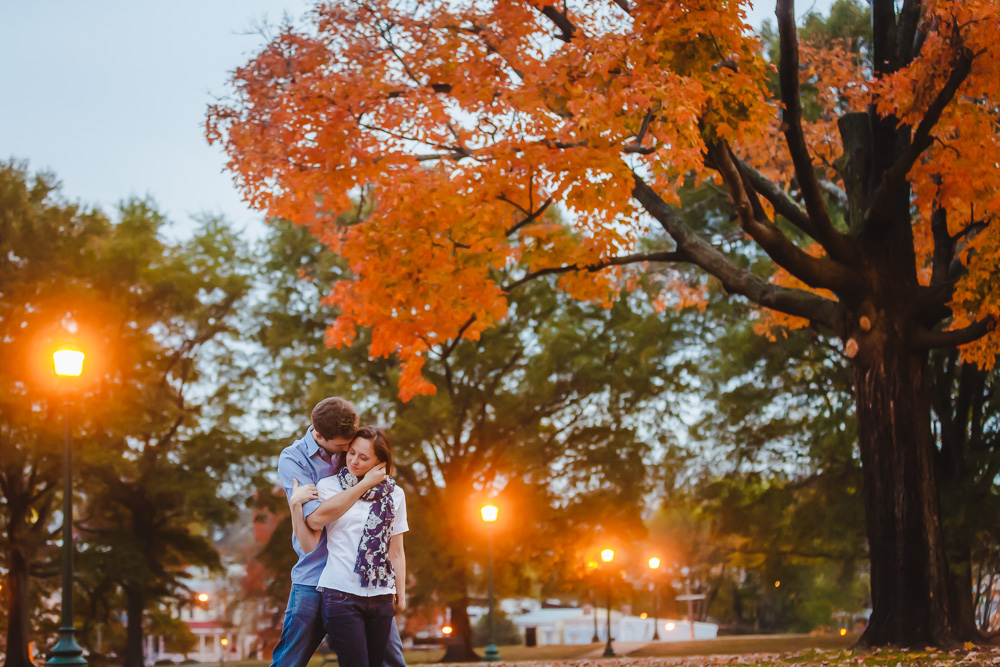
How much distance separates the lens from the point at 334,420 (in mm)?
4465

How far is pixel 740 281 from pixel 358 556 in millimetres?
8031

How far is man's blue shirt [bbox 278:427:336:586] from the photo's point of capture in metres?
4.49

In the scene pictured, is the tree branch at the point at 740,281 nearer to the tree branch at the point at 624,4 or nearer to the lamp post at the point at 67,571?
the tree branch at the point at 624,4

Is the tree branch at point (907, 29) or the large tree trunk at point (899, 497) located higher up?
the tree branch at point (907, 29)

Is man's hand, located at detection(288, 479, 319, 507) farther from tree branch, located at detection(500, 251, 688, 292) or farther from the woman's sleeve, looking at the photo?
tree branch, located at detection(500, 251, 688, 292)

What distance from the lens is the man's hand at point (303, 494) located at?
4.33 m

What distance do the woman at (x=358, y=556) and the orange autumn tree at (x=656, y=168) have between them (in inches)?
225

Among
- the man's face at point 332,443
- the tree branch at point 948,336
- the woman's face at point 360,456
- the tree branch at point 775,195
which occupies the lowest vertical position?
the woman's face at point 360,456

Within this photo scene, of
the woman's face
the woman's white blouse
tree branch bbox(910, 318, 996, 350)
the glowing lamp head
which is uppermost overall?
the glowing lamp head

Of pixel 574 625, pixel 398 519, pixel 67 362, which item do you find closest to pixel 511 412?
pixel 67 362

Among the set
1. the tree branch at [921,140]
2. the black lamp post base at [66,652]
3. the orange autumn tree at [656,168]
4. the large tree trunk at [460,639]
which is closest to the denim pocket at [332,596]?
the orange autumn tree at [656,168]

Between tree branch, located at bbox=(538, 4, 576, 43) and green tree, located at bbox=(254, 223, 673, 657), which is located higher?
tree branch, located at bbox=(538, 4, 576, 43)

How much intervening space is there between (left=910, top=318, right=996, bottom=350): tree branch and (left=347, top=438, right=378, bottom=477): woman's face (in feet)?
27.6

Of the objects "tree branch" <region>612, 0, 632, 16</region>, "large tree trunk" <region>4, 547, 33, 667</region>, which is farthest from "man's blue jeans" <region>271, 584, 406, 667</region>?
"large tree trunk" <region>4, 547, 33, 667</region>
